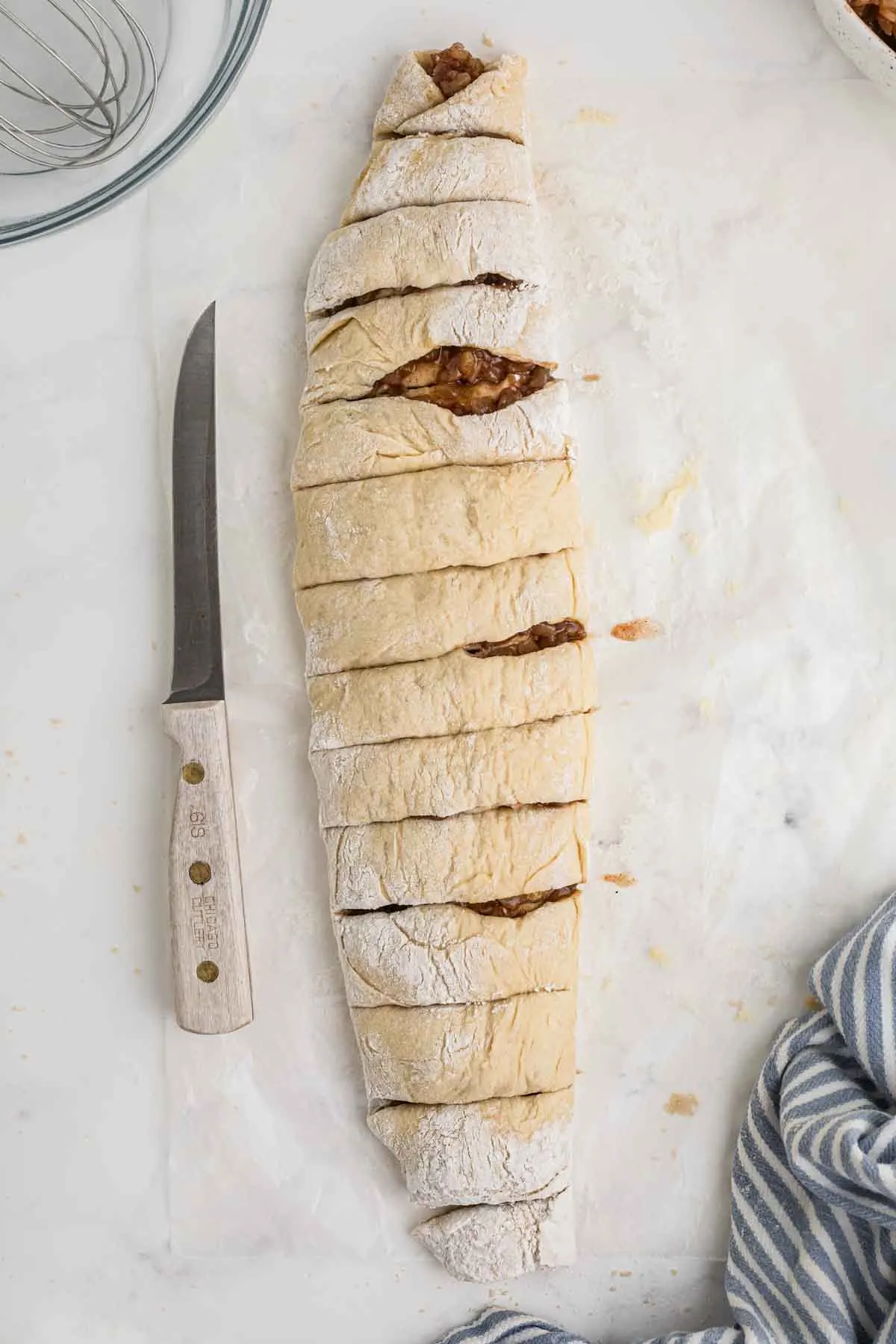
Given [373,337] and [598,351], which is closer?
[373,337]

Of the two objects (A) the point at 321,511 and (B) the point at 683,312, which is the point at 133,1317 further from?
→ (B) the point at 683,312

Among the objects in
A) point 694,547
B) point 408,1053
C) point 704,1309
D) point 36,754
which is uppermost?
point 694,547

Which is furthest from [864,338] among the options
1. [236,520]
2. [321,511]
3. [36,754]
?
[36,754]

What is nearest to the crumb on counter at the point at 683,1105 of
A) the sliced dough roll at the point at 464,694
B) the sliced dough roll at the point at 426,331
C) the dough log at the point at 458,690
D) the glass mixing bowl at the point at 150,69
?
the dough log at the point at 458,690

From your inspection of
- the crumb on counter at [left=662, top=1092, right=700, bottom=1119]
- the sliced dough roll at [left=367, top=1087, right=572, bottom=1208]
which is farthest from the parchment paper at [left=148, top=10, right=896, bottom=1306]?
the sliced dough roll at [left=367, top=1087, right=572, bottom=1208]

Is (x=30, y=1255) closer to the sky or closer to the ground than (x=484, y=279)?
closer to the ground

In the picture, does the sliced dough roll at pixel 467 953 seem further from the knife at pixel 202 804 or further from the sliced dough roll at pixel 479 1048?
the knife at pixel 202 804
